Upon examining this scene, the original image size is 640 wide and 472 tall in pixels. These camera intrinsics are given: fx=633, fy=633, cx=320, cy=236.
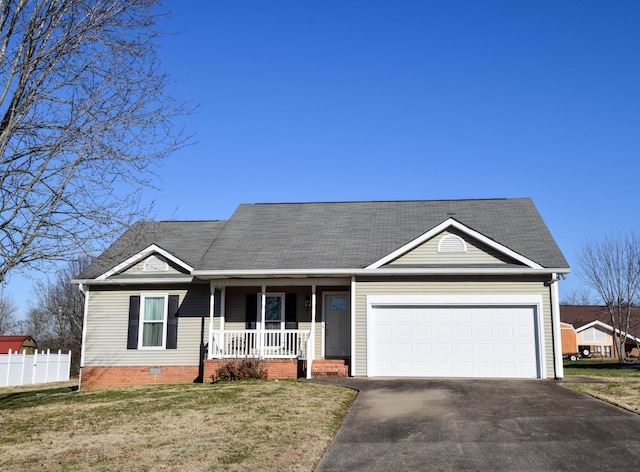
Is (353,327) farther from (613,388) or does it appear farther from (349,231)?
(613,388)

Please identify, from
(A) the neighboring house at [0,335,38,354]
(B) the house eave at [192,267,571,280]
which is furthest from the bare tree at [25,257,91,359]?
(B) the house eave at [192,267,571,280]

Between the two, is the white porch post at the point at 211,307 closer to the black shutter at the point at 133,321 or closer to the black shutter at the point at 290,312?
the black shutter at the point at 290,312

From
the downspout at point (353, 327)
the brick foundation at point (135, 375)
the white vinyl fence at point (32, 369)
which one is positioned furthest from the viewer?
the white vinyl fence at point (32, 369)

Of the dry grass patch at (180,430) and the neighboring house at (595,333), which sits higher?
the neighboring house at (595,333)

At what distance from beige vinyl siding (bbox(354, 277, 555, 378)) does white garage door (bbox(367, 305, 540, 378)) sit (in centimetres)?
27

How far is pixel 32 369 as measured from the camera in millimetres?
30281

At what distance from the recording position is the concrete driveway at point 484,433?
8.25 m

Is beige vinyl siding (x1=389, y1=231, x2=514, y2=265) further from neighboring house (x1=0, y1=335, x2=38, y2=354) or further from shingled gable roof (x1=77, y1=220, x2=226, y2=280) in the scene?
neighboring house (x1=0, y1=335, x2=38, y2=354)

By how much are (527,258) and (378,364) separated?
5.02 metres

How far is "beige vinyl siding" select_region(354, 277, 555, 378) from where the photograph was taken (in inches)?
680

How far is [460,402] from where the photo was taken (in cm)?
1234

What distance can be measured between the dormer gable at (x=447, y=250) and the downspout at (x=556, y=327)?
1.57m

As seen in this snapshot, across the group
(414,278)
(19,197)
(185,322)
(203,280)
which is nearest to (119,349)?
(185,322)

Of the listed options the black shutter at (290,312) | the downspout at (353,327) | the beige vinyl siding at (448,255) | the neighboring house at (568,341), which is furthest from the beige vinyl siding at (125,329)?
the neighboring house at (568,341)
